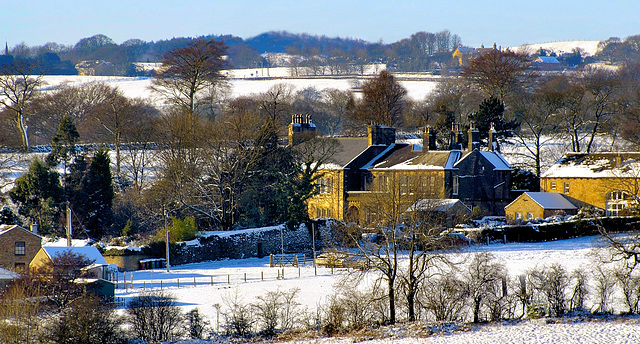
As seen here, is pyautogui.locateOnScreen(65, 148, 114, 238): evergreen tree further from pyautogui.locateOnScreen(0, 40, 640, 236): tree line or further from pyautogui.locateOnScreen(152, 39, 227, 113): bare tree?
pyautogui.locateOnScreen(152, 39, 227, 113): bare tree

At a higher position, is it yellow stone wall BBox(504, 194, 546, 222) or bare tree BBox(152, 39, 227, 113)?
bare tree BBox(152, 39, 227, 113)

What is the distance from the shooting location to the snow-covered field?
26.1 m

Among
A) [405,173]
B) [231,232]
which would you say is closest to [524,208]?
[405,173]

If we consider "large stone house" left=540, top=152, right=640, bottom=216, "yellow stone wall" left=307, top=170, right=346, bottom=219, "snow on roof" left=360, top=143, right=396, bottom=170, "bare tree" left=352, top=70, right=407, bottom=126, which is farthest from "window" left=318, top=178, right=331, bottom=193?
"bare tree" left=352, top=70, right=407, bottom=126

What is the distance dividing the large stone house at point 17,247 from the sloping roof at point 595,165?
3586 cm

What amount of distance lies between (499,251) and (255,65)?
523 feet

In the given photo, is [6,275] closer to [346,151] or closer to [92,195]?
[92,195]

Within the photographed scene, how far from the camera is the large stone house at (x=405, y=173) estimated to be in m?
57.1

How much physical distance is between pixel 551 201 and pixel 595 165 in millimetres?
5094

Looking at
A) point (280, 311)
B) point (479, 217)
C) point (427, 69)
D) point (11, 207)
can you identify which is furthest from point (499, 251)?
point (427, 69)

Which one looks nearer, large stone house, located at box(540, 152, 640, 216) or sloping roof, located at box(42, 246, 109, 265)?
sloping roof, located at box(42, 246, 109, 265)

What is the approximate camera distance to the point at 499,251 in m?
43.3

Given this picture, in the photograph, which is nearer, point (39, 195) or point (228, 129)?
point (39, 195)

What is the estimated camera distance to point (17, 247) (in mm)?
41062
